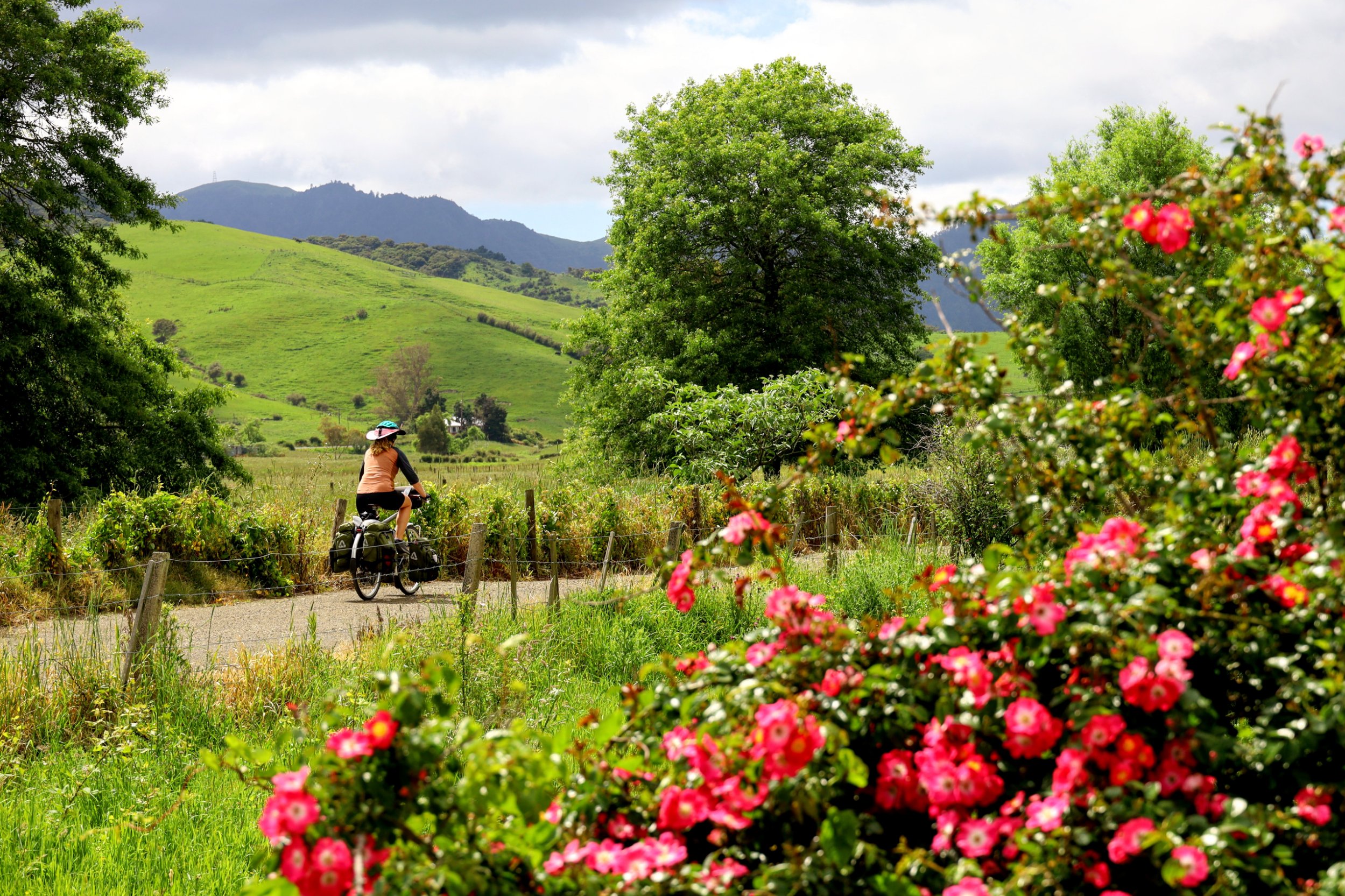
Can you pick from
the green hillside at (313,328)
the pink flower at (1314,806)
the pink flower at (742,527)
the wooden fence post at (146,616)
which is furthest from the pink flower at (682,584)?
the green hillside at (313,328)

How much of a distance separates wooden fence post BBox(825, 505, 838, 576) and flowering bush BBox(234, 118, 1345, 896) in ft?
25.7

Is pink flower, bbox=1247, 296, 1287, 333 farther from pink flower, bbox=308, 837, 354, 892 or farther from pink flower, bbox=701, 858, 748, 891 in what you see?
pink flower, bbox=308, 837, 354, 892

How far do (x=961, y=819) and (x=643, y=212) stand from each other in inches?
1019

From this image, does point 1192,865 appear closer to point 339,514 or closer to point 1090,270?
point 339,514

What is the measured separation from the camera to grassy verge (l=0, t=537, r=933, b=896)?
395 centimetres

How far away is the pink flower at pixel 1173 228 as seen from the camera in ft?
7.45

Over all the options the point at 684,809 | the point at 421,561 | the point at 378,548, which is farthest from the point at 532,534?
the point at 684,809

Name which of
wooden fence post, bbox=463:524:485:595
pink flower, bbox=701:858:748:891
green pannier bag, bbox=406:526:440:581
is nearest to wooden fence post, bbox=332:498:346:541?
green pannier bag, bbox=406:526:440:581

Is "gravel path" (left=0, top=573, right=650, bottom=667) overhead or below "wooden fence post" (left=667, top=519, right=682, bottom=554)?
below

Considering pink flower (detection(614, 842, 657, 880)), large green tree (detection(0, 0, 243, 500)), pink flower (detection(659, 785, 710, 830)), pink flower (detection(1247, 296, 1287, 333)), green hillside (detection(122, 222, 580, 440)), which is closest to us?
pink flower (detection(614, 842, 657, 880))

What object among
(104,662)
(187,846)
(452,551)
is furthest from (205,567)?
(187,846)

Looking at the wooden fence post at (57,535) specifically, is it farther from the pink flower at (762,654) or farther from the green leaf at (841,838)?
the green leaf at (841,838)

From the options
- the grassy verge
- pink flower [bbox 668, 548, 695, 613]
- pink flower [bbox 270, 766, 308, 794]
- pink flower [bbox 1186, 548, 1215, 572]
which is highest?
pink flower [bbox 1186, 548, 1215, 572]

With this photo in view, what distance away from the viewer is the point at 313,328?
12962 cm
